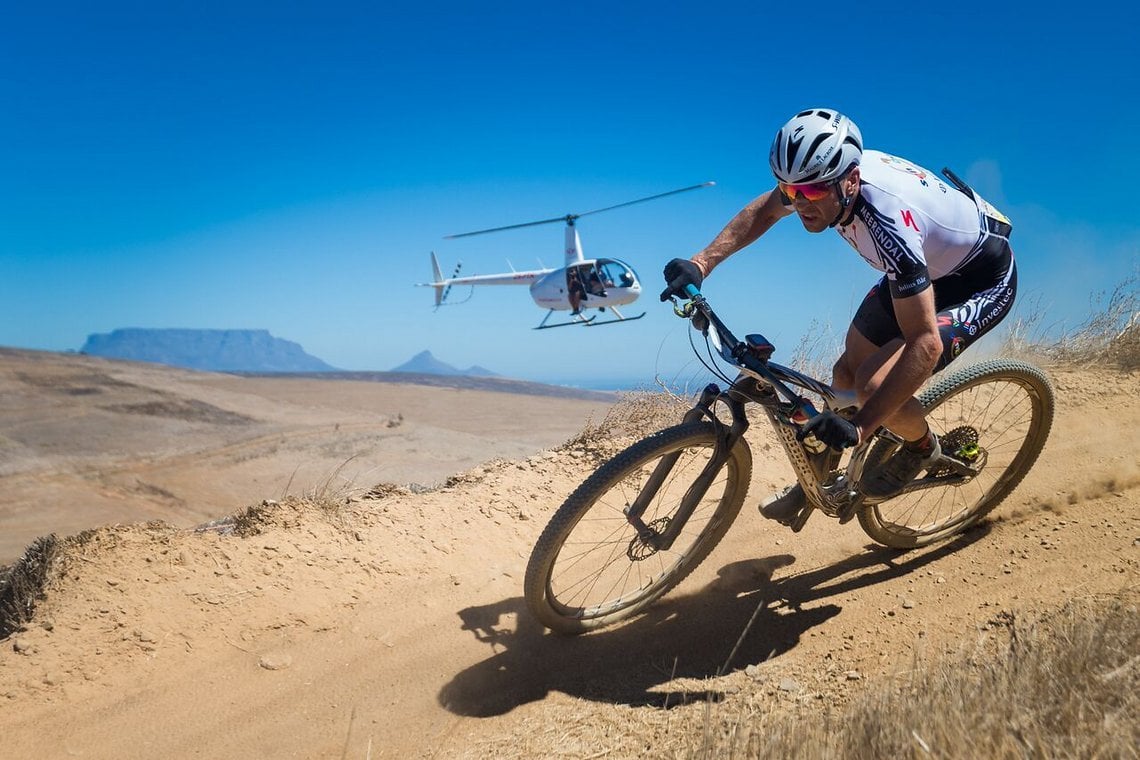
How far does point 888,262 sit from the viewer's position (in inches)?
136

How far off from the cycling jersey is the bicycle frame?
0.72 meters

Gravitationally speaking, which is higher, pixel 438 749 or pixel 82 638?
pixel 82 638

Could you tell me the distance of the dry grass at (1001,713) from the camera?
215 centimetres

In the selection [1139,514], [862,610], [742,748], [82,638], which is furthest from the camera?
[1139,514]

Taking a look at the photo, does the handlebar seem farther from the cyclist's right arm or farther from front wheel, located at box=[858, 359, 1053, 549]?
front wheel, located at box=[858, 359, 1053, 549]

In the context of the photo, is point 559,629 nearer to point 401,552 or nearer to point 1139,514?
point 401,552

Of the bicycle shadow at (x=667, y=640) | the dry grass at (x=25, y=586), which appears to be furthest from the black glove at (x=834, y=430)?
the dry grass at (x=25, y=586)

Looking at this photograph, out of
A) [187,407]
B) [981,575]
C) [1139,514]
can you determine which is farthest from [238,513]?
[187,407]

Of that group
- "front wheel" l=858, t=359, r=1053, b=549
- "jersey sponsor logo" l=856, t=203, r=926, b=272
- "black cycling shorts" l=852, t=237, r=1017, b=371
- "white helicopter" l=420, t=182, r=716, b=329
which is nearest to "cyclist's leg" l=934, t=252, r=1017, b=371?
"black cycling shorts" l=852, t=237, r=1017, b=371

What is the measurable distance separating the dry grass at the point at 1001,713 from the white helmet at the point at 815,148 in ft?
7.44

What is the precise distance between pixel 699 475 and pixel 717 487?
599mm

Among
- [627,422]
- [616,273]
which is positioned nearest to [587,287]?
[616,273]

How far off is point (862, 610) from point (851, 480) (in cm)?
82

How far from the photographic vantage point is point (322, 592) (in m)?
4.62
